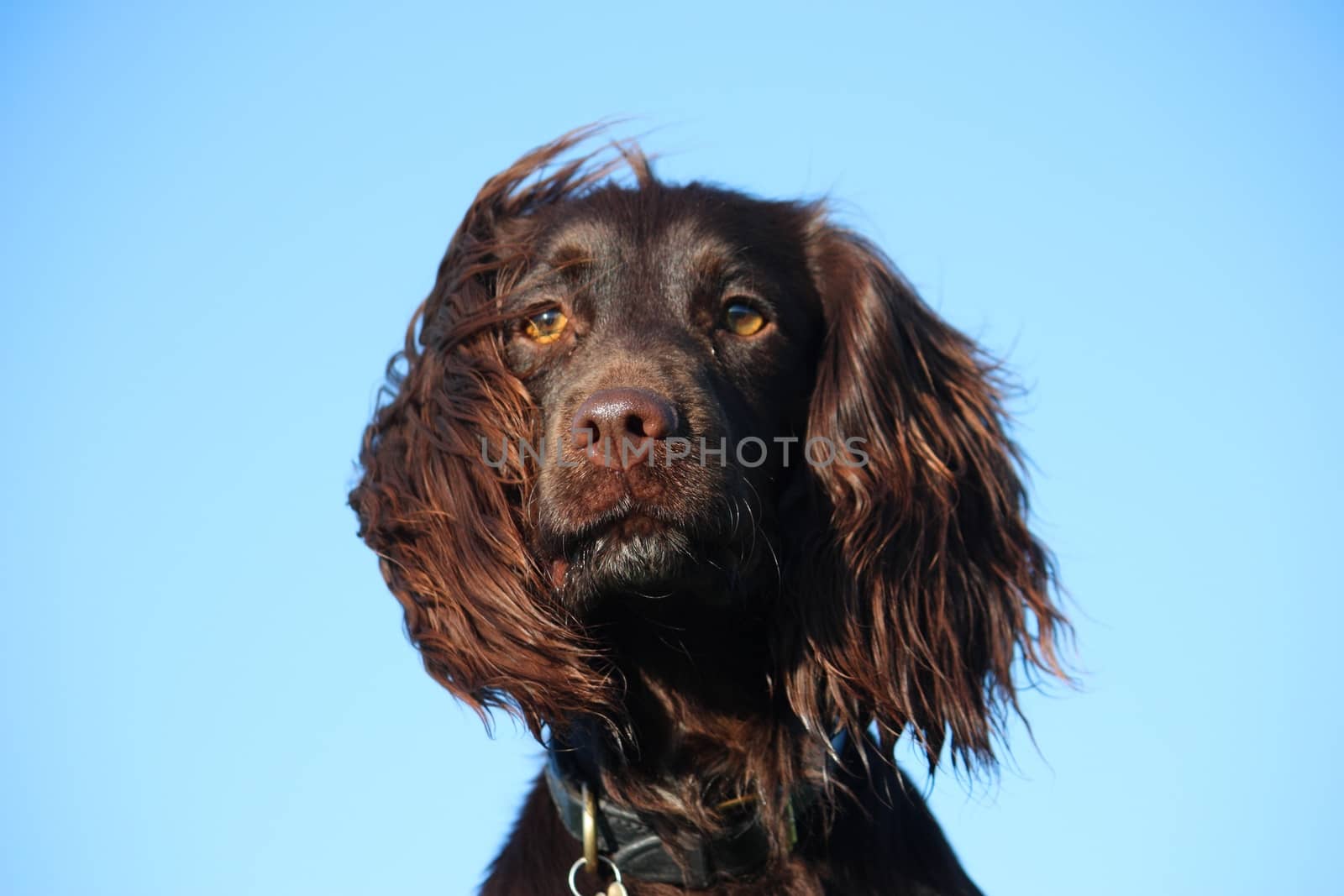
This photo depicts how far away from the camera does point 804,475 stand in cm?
414

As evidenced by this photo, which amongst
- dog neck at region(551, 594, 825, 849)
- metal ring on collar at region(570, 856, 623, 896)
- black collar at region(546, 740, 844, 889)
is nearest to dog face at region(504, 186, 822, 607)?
dog neck at region(551, 594, 825, 849)

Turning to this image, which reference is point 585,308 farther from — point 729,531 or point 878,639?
point 878,639

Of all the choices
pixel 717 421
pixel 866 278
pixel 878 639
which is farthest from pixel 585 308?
pixel 878 639

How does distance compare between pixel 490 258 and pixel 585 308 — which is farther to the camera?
pixel 490 258

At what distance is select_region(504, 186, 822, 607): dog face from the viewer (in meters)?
3.51

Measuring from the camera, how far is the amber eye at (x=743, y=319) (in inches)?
163

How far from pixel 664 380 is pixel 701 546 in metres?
0.44

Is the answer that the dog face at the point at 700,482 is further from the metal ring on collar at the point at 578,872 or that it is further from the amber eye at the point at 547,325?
the metal ring on collar at the point at 578,872

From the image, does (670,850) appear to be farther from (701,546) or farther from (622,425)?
(622,425)

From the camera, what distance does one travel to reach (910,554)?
403 cm

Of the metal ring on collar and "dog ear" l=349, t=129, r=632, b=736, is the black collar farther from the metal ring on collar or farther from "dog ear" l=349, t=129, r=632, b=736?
"dog ear" l=349, t=129, r=632, b=736

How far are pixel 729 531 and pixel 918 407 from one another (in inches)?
37.1

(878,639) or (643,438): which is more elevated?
(643,438)

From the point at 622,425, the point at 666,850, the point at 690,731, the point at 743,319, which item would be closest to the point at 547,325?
the point at 743,319
